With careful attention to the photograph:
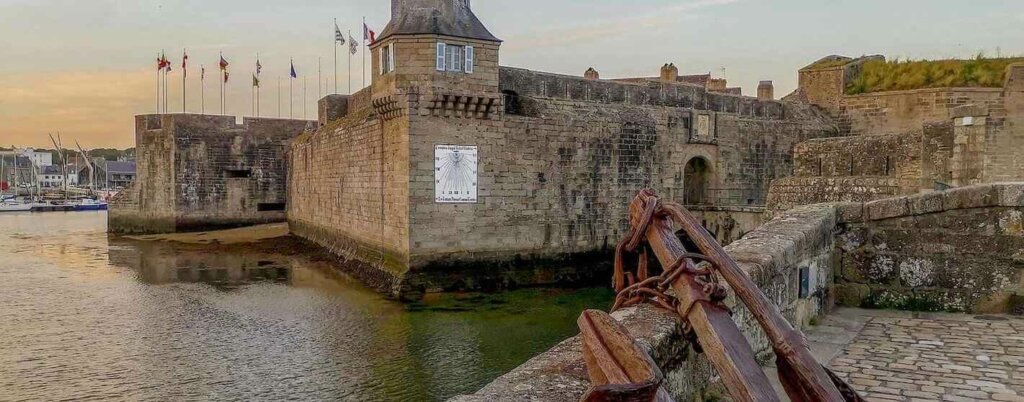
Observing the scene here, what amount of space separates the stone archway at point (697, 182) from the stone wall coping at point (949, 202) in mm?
16846

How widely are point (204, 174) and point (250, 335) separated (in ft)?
65.8

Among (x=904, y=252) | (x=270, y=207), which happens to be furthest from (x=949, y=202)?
(x=270, y=207)

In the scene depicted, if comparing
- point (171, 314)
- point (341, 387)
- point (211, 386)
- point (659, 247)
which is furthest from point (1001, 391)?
point (171, 314)

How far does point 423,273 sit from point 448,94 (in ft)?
13.5

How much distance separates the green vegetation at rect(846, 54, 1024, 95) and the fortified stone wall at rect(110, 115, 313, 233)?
22.6 meters

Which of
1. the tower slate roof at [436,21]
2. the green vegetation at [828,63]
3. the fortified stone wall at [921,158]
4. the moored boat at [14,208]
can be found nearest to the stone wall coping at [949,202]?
the fortified stone wall at [921,158]

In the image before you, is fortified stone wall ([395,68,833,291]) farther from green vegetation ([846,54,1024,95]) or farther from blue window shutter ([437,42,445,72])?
green vegetation ([846,54,1024,95])

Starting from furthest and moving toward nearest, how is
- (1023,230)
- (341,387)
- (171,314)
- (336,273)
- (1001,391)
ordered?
(336,273) < (171,314) < (341,387) < (1023,230) < (1001,391)

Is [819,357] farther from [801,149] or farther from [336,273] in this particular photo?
[336,273]

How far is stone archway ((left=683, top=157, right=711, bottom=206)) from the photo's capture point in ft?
76.6

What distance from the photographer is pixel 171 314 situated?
588 inches

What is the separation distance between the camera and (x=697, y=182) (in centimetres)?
2388

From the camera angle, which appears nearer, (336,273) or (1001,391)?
(1001,391)

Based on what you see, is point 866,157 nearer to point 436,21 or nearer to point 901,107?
point 436,21
